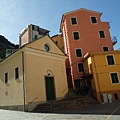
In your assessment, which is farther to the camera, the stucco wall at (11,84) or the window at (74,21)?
the window at (74,21)

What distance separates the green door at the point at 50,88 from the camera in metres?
16.8

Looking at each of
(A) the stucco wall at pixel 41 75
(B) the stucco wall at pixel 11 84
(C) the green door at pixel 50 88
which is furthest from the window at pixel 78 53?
(B) the stucco wall at pixel 11 84

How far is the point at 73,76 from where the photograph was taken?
24.2 meters

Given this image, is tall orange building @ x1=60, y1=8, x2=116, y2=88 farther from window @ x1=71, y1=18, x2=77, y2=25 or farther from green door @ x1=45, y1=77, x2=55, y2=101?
green door @ x1=45, y1=77, x2=55, y2=101

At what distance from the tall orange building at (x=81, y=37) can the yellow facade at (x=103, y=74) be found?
413 cm

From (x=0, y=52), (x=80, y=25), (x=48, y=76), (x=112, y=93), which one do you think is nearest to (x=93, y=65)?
(x=112, y=93)

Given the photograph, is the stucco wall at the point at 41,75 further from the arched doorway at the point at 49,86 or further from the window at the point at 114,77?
the window at the point at 114,77

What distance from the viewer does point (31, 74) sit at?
15.5 meters

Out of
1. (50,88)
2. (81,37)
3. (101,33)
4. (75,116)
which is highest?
(101,33)

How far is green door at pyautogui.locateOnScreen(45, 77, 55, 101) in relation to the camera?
1679 centimetres

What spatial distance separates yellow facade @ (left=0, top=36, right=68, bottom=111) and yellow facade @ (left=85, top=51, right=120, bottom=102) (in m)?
4.02

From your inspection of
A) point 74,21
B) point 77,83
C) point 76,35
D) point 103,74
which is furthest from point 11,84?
point 74,21

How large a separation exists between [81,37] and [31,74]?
45.6 ft

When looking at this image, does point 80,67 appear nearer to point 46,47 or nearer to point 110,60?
point 110,60
